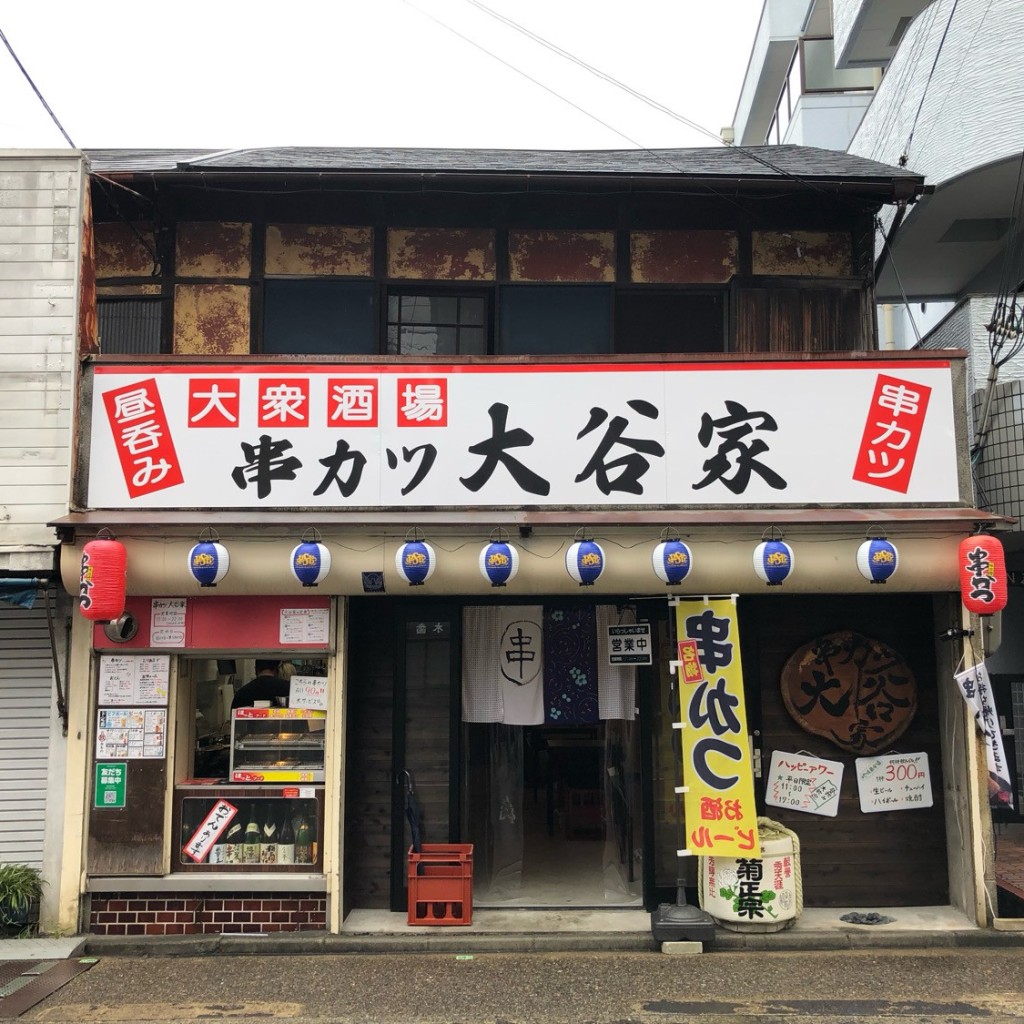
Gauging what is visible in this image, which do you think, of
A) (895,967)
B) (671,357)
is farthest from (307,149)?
(895,967)

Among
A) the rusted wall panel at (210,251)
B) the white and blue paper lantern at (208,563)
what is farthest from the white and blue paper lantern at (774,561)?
the rusted wall panel at (210,251)

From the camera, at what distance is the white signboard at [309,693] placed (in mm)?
8883

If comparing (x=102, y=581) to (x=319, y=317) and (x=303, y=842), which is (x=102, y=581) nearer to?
(x=303, y=842)

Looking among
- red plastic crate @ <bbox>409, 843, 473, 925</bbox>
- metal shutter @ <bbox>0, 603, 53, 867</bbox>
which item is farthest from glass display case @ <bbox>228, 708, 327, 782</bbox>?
metal shutter @ <bbox>0, 603, 53, 867</bbox>

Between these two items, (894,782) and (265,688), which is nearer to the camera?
(265,688)

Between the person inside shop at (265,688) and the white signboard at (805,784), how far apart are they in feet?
17.1

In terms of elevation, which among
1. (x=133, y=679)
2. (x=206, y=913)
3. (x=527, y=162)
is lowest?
(x=206, y=913)

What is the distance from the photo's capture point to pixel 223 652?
8828 millimetres

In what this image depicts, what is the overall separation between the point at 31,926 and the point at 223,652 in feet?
10.2

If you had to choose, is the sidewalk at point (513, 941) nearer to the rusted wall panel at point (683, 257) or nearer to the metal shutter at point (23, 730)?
the metal shutter at point (23, 730)

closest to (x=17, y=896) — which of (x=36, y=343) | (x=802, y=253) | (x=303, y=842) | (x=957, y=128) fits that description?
(x=303, y=842)

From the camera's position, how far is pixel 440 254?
1034 cm

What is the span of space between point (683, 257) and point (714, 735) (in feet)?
18.1

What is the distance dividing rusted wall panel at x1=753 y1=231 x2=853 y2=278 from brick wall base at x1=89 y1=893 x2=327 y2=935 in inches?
336
